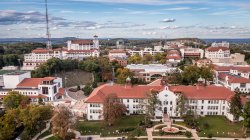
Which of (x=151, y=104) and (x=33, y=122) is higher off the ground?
(x=151, y=104)

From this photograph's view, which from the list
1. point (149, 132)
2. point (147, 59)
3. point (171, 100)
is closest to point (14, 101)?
point (149, 132)

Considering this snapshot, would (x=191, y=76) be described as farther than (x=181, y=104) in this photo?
Yes

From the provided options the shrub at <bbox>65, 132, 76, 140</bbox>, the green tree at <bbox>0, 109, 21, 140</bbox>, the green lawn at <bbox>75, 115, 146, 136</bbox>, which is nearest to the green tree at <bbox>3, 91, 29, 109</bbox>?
the green tree at <bbox>0, 109, 21, 140</bbox>

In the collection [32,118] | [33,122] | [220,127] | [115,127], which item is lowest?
[220,127]

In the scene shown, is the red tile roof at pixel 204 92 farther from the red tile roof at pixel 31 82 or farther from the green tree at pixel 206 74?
the red tile roof at pixel 31 82

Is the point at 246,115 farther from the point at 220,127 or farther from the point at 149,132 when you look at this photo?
the point at 149,132

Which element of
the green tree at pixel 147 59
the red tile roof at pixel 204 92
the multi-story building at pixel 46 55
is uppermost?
the multi-story building at pixel 46 55

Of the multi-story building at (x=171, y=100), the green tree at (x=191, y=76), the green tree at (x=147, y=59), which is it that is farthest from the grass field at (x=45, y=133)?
the green tree at (x=147, y=59)

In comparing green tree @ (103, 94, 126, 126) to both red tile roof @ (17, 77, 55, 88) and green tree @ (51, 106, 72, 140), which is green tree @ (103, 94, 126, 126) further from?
red tile roof @ (17, 77, 55, 88)
